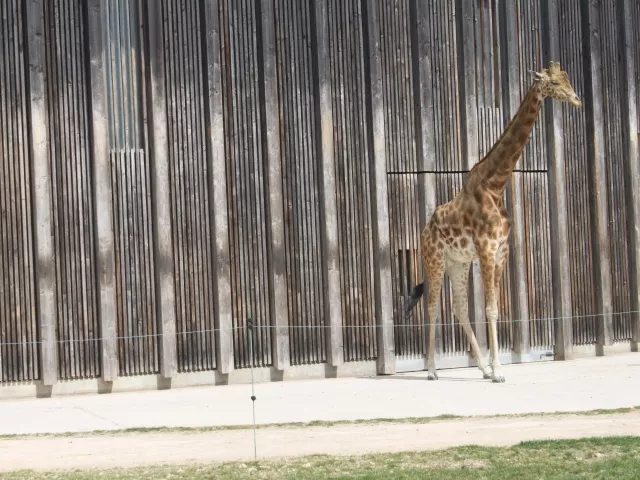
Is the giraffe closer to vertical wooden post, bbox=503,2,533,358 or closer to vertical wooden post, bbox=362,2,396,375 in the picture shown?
vertical wooden post, bbox=362,2,396,375

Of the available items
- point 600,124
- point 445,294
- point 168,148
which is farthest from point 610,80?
point 168,148

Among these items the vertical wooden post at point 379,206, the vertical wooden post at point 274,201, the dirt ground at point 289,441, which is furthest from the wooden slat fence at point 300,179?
the dirt ground at point 289,441

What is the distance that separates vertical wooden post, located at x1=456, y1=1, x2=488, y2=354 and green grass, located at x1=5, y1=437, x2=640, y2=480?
7326mm

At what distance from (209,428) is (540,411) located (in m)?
3.41

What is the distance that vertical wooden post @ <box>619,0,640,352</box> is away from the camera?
18.5 meters

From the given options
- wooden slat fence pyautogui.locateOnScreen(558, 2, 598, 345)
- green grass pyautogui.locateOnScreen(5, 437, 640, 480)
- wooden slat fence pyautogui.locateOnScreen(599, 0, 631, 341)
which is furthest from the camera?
wooden slat fence pyautogui.locateOnScreen(599, 0, 631, 341)

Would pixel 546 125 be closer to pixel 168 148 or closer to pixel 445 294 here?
pixel 445 294

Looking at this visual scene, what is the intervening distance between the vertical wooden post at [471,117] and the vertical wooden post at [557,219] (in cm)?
140

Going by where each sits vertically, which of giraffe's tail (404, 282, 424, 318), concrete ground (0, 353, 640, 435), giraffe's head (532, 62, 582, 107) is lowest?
concrete ground (0, 353, 640, 435)

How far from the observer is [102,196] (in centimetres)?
1455

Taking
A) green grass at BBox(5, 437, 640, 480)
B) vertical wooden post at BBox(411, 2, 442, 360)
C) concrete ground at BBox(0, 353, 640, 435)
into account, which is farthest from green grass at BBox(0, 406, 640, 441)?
vertical wooden post at BBox(411, 2, 442, 360)

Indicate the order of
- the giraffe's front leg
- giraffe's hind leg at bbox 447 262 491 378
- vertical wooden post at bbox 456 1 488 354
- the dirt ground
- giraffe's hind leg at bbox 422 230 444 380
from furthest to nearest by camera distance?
vertical wooden post at bbox 456 1 488 354, giraffe's hind leg at bbox 447 262 491 378, giraffe's hind leg at bbox 422 230 444 380, the giraffe's front leg, the dirt ground

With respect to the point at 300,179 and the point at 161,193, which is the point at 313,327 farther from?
the point at 161,193

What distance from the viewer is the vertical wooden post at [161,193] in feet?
48.5
